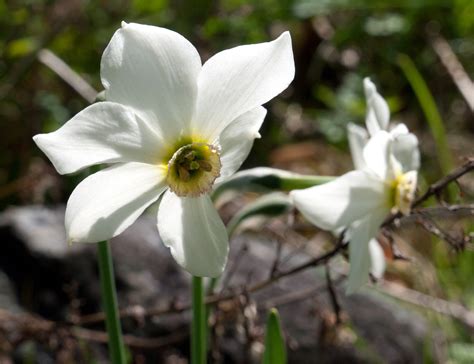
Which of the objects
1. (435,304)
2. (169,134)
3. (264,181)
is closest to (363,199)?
(264,181)

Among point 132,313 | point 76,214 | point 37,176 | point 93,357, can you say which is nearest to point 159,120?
point 76,214

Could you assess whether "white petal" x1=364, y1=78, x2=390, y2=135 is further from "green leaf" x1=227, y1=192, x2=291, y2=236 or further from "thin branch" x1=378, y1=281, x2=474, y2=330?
"thin branch" x1=378, y1=281, x2=474, y2=330

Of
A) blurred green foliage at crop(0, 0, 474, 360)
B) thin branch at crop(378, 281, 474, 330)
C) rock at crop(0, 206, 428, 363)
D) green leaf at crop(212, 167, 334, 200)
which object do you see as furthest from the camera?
blurred green foliage at crop(0, 0, 474, 360)

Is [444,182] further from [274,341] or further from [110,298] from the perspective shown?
→ [110,298]

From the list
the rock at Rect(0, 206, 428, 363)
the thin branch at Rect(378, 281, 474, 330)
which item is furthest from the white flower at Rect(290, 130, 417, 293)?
the thin branch at Rect(378, 281, 474, 330)

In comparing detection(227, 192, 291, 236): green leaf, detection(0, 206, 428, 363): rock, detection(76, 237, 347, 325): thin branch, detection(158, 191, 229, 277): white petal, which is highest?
detection(158, 191, 229, 277): white petal

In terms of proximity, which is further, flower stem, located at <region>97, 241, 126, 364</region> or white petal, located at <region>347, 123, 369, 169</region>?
white petal, located at <region>347, 123, 369, 169</region>
